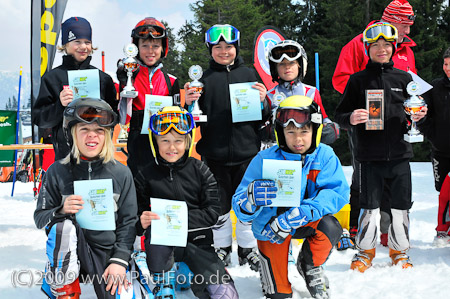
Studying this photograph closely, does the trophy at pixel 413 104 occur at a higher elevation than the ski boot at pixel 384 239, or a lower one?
higher

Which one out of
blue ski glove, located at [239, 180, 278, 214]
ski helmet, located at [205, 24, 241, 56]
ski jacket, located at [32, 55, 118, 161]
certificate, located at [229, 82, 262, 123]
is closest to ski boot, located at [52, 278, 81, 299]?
blue ski glove, located at [239, 180, 278, 214]

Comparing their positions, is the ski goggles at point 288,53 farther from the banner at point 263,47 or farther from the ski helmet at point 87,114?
the banner at point 263,47

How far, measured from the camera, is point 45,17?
647cm

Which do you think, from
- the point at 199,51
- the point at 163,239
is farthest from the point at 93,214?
the point at 199,51

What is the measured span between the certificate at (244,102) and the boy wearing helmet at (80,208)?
1.28m

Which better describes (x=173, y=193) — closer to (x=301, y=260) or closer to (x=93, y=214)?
(x=93, y=214)

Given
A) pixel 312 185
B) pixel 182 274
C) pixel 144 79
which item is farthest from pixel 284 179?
pixel 144 79

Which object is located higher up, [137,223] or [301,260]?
[137,223]

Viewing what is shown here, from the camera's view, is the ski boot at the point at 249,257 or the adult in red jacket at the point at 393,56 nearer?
the ski boot at the point at 249,257

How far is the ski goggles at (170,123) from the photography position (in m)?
3.18

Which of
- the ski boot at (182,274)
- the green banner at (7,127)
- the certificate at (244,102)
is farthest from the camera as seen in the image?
the green banner at (7,127)

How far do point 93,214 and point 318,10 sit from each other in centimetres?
2535

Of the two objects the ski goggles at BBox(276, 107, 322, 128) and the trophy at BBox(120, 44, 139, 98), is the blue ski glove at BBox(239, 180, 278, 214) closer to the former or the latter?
the ski goggles at BBox(276, 107, 322, 128)

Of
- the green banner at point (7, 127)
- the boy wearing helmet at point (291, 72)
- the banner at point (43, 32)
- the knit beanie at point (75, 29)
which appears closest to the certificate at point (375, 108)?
the boy wearing helmet at point (291, 72)
